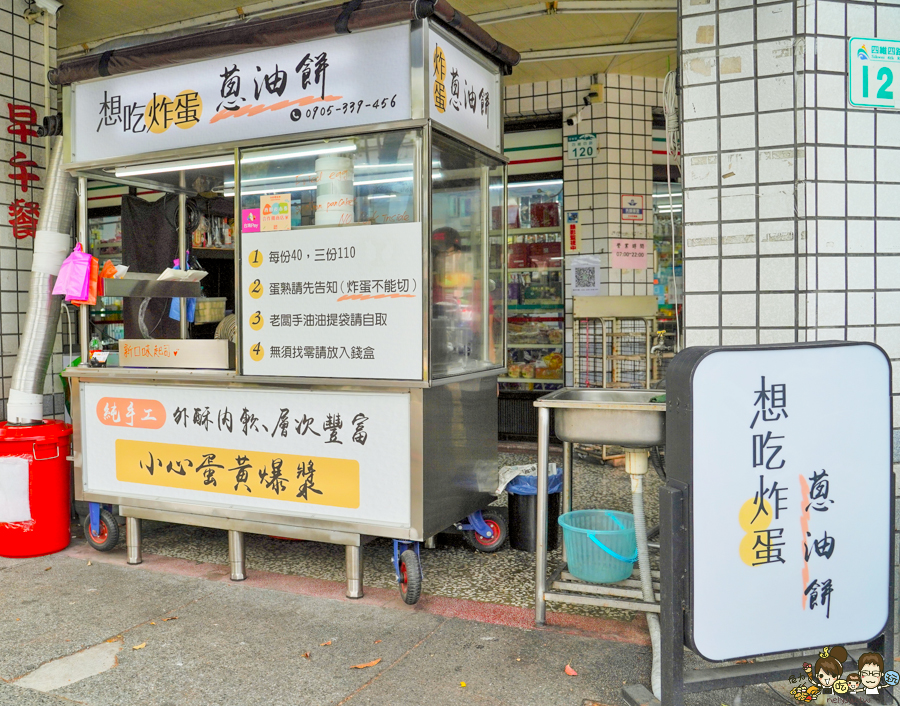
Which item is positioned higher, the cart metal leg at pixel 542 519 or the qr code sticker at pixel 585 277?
the qr code sticker at pixel 585 277

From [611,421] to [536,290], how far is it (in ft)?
15.2

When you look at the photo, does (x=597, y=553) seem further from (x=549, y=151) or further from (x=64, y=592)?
(x=549, y=151)

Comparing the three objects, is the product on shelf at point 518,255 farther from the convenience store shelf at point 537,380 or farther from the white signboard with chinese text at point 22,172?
the white signboard with chinese text at point 22,172

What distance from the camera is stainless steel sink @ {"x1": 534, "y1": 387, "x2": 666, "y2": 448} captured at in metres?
2.64

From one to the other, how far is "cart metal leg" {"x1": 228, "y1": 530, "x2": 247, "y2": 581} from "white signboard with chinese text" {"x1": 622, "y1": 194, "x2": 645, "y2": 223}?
4874mm

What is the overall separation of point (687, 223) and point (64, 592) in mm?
3279

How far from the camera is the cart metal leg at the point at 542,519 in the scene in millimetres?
2859

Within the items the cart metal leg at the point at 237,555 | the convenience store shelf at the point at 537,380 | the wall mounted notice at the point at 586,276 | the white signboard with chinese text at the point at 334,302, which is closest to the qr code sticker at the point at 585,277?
the wall mounted notice at the point at 586,276

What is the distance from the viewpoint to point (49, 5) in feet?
15.6

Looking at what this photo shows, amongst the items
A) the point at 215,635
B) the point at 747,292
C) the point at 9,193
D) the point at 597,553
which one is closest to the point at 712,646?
the point at 597,553

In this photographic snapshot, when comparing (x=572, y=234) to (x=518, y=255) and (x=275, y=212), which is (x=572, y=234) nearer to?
(x=518, y=255)

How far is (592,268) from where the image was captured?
6988mm

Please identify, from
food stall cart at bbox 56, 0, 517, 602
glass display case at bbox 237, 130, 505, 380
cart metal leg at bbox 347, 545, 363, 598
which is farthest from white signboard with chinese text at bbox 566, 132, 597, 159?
cart metal leg at bbox 347, 545, 363, 598

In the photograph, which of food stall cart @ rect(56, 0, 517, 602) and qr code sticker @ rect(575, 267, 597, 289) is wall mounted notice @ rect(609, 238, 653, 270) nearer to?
qr code sticker @ rect(575, 267, 597, 289)
